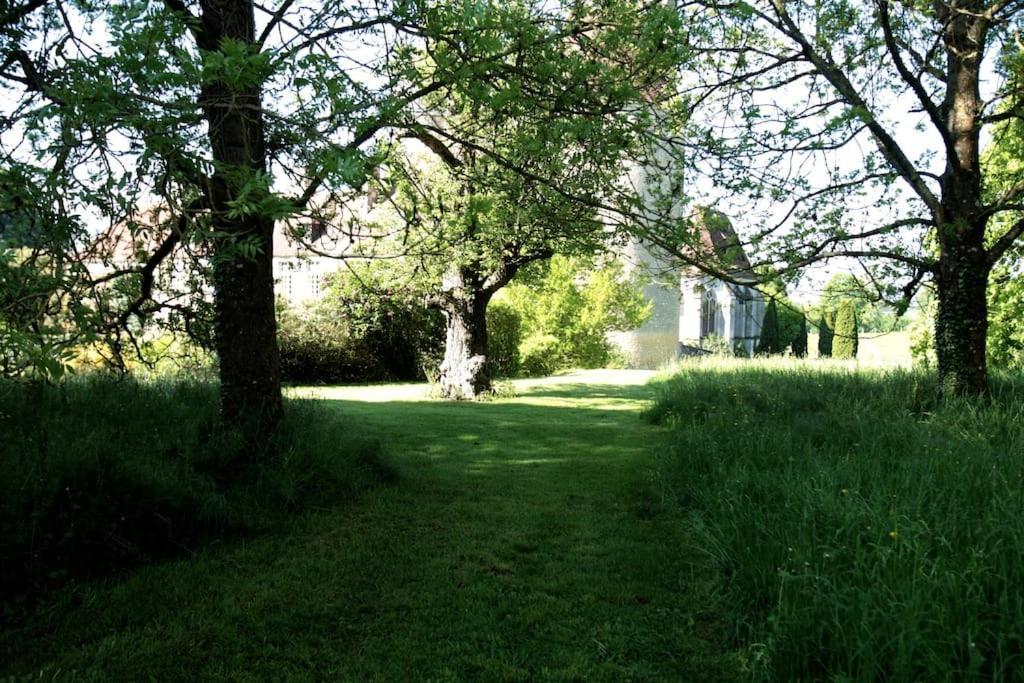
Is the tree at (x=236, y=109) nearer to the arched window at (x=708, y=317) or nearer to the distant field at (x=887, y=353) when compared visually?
the distant field at (x=887, y=353)

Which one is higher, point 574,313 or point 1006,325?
point 574,313

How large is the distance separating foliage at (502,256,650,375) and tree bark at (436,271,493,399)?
722cm

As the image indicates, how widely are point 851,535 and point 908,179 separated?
6796 mm

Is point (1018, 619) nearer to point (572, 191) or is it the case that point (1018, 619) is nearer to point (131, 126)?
point (131, 126)

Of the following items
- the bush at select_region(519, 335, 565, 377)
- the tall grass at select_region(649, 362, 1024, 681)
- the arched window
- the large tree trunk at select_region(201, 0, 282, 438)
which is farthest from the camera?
the arched window

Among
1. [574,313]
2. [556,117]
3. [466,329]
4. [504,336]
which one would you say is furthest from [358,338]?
[556,117]

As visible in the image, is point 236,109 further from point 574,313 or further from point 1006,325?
point 574,313

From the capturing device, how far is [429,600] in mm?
4516

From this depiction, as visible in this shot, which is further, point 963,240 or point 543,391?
point 543,391

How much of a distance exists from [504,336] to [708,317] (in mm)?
17098

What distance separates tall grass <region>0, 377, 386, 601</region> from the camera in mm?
4418

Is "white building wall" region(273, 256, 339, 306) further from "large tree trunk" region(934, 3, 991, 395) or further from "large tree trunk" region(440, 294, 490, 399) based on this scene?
"large tree trunk" region(934, 3, 991, 395)

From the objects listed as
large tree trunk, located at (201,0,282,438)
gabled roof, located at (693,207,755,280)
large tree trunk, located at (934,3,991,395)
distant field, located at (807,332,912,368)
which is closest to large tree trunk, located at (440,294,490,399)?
gabled roof, located at (693,207,755,280)

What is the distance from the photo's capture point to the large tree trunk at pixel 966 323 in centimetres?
900
